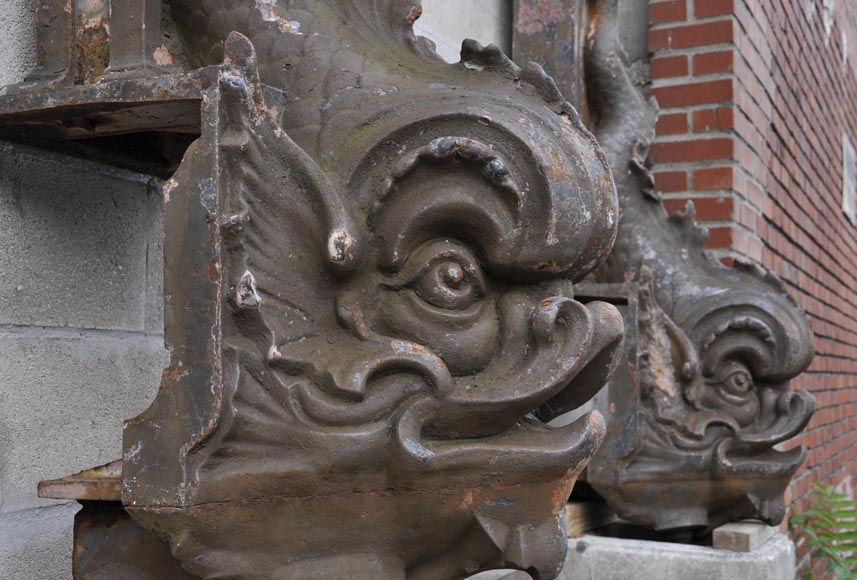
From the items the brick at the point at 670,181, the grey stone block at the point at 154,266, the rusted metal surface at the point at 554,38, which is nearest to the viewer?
the grey stone block at the point at 154,266

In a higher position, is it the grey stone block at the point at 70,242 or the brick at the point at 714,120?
the brick at the point at 714,120

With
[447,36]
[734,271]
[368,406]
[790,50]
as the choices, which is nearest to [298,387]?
[368,406]

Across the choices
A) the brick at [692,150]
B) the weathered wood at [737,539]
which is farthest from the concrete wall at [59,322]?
the brick at [692,150]

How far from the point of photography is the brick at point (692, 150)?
3068 mm

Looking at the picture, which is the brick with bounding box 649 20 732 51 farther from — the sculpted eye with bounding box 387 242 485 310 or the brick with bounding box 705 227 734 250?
the sculpted eye with bounding box 387 242 485 310

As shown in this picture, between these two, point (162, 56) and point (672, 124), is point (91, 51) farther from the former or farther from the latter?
point (672, 124)

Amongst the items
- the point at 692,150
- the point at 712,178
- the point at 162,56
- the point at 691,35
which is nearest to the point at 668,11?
the point at 691,35

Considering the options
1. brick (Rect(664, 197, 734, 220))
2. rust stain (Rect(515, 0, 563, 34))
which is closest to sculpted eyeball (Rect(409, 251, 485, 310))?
rust stain (Rect(515, 0, 563, 34))

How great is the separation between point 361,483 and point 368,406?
8 centimetres

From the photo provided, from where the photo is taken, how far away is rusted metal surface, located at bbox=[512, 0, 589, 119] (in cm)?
252

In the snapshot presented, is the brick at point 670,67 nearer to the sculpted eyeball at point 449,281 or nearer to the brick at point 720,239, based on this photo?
the brick at point 720,239

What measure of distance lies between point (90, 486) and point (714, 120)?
2574 mm

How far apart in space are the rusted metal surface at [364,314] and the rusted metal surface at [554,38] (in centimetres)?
147

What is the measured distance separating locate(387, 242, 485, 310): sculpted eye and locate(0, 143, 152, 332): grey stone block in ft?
1.51
